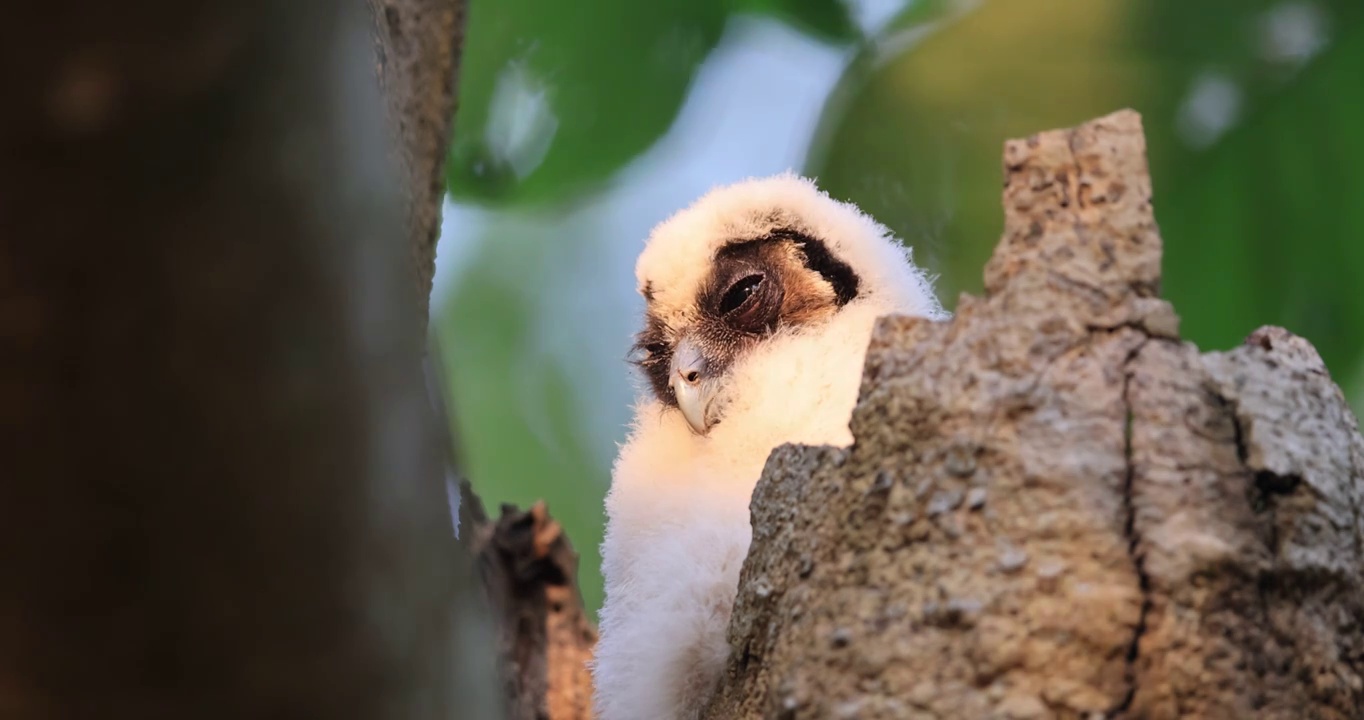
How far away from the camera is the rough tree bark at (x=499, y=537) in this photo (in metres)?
1.50

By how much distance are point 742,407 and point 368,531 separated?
3.43 ft

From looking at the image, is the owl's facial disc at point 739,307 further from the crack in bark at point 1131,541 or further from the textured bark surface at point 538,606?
the crack in bark at point 1131,541

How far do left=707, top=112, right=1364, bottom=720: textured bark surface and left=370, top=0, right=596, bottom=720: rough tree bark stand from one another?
0.74m

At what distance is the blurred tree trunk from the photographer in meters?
0.45

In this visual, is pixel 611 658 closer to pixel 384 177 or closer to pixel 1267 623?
pixel 1267 623

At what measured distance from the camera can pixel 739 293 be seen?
1.73 m

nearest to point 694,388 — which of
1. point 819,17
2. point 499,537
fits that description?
point 499,537

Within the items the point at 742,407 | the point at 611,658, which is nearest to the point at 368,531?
the point at 611,658

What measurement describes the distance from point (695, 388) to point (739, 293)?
18 cm

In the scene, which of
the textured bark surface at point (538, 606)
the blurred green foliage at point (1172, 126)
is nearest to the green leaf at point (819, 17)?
the blurred green foliage at point (1172, 126)

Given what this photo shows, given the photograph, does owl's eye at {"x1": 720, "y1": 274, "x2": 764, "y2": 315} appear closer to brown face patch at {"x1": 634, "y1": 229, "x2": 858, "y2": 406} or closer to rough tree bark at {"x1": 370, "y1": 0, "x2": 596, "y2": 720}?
brown face patch at {"x1": 634, "y1": 229, "x2": 858, "y2": 406}

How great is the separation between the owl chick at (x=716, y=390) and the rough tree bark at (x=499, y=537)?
0.22 m

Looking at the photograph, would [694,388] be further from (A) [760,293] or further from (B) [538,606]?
(B) [538,606]

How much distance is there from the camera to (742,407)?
1.53 meters
